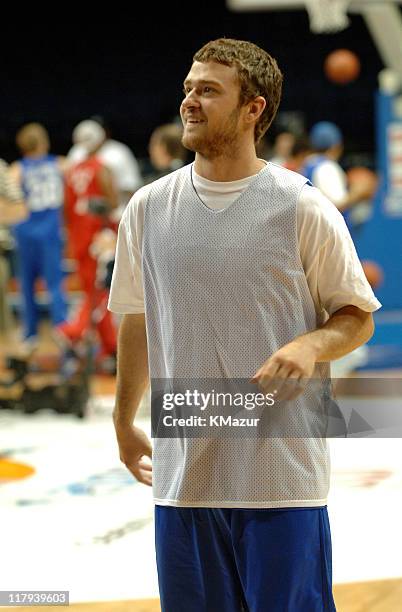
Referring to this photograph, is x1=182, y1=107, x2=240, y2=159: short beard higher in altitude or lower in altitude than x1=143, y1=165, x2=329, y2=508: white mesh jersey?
higher

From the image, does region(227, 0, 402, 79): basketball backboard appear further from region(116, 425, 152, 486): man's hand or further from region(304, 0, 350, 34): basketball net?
region(116, 425, 152, 486): man's hand

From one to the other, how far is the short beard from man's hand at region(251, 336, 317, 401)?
46 centimetres

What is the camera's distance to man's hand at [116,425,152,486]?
8.68 feet

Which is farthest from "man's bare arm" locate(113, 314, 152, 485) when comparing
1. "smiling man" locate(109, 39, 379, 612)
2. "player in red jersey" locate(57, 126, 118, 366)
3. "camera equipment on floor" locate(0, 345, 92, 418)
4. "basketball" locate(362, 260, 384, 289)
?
"basketball" locate(362, 260, 384, 289)

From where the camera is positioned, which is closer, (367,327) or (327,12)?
(367,327)

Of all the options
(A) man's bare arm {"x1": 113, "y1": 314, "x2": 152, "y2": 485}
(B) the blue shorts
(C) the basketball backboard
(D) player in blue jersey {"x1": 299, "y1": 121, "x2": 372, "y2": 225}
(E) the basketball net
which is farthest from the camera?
(C) the basketball backboard

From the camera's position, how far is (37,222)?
9.51 metres

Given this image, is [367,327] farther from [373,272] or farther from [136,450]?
[373,272]

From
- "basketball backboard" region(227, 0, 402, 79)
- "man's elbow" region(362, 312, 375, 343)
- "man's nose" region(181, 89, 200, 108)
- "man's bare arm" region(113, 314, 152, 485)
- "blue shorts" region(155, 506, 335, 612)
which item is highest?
"basketball backboard" region(227, 0, 402, 79)

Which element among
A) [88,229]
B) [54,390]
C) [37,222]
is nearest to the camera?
[54,390]

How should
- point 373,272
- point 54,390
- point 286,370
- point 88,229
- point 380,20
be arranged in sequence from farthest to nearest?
1. point 380,20
2. point 88,229
3. point 373,272
4. point 54,390
5. point 286,370

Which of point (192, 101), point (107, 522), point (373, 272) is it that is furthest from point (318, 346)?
point (373, 272)

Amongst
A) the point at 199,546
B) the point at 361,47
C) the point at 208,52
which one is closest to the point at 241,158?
the point at 208,52

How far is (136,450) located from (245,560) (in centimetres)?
43
